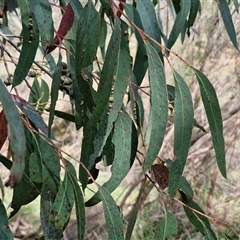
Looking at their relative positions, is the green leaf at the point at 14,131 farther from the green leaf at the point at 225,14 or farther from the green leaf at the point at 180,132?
the green leaf at the point at 225,14

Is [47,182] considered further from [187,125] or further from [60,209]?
[187,125]

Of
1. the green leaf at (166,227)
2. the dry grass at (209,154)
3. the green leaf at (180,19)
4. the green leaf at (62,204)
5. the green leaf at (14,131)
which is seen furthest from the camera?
the dry grass at (209,154)

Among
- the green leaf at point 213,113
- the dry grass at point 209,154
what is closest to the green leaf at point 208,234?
the green leaf at point 213,113

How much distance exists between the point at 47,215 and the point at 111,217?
5.0 inches

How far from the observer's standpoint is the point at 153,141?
877 mm

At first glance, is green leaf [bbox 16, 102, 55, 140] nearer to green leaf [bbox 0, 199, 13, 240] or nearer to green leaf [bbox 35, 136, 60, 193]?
green leaf [bbox 35, 136, 60, 193]

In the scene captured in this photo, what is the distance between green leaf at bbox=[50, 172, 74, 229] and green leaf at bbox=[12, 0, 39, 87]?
0.21 m

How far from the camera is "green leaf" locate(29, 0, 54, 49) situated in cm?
101

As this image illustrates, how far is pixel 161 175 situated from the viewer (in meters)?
1.08

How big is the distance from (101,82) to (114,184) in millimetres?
196

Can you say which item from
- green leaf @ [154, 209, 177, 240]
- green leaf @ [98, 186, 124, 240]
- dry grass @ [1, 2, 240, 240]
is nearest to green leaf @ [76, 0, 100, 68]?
green leaf @ [98, 186, 124, 240]

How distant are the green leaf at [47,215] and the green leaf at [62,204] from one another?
0.02 m

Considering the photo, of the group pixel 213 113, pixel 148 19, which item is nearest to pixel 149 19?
pixel 148 19

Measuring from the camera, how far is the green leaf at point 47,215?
970mm
